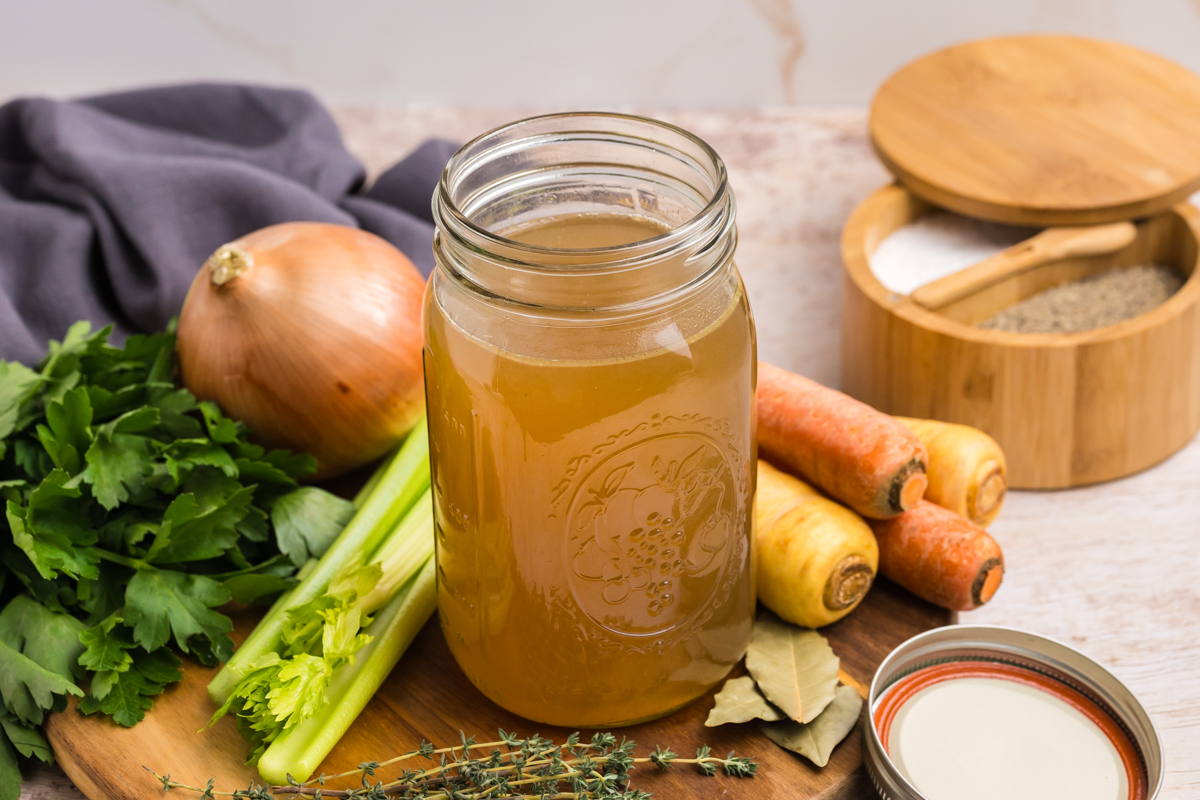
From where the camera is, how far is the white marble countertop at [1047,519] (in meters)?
1.12

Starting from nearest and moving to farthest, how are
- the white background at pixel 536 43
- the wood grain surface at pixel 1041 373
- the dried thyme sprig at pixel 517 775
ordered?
1. the dried thyme sprig at pixel 517 775
2. the wood grain surface at pixel 1041 373
3. the white background at pixel 536 43

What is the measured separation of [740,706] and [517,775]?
20 cm

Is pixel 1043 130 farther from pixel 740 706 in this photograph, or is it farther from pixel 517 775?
pixel 517 775

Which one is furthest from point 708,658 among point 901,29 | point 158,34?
point 158,34

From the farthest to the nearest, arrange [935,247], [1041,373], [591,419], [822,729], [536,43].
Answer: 1. [536,43]
2. [935,247]
3. [1041,373]
4. [822,729]
5. [591,419]

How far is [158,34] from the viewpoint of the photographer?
6.93ft

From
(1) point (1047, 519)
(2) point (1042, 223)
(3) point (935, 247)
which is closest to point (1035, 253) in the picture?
(2) point (1042, 223)

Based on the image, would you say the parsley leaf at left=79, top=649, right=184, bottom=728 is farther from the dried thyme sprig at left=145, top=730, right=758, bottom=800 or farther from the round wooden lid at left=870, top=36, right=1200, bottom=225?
the round wooden lid at left=870, top=36, right=1200, bottom=225

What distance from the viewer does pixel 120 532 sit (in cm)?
108

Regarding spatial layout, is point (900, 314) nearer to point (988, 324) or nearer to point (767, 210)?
point (988, 324)

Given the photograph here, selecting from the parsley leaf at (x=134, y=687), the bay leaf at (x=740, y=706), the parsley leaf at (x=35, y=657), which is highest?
the parsley leaf at (x=35, y=657)

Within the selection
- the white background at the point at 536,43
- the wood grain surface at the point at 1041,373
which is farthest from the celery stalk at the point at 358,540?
the white background at the point at 536,43

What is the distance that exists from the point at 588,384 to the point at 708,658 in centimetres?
30

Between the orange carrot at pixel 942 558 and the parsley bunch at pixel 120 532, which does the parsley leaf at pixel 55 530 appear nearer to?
the parsley bunch at pixel 120 532
